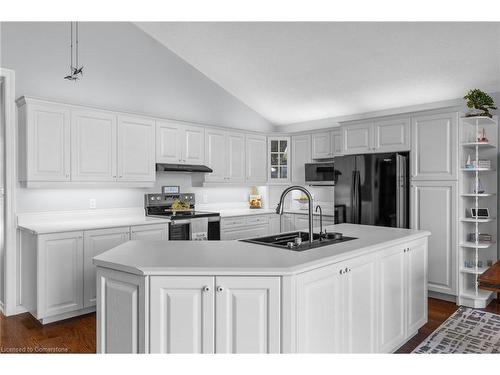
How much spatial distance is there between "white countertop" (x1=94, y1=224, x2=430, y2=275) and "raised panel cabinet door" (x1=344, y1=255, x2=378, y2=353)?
11 centimetres

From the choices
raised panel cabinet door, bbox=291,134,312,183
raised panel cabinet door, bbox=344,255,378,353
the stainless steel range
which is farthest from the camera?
raised panel cabinet door, bbox=291,134,312,183

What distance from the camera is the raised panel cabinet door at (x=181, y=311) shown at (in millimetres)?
1873

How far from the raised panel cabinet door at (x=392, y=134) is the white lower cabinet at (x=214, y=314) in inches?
123

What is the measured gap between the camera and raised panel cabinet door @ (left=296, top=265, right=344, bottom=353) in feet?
6.48

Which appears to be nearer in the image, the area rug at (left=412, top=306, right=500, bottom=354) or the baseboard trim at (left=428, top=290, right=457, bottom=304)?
the area rug at (left=412, top=306, right=500, bottom=354)

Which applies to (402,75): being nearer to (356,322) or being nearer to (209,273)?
(356,322)

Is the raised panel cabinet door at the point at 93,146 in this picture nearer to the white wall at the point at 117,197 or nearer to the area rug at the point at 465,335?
the white wall at the point at 117,197

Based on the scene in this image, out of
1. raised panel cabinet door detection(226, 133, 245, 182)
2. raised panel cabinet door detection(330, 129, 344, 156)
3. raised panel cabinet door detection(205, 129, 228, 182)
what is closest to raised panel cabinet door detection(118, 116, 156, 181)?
raised panel cabinet door detection(205, 129, 228, 182)

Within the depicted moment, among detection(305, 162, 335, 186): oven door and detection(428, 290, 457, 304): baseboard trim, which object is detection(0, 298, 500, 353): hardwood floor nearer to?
detection(428, 290, 457, 304): baseboard trim

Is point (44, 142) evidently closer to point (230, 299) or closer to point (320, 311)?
point (230, 299)

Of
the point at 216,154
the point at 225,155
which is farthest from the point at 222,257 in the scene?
the point at 225,155

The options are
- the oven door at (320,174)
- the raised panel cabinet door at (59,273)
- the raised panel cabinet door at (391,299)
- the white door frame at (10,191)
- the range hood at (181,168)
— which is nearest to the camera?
the raised panel cabinet door at (391,299)

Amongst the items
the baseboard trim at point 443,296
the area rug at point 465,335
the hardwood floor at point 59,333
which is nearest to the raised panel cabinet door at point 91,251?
the hardwood floor at point 59,333

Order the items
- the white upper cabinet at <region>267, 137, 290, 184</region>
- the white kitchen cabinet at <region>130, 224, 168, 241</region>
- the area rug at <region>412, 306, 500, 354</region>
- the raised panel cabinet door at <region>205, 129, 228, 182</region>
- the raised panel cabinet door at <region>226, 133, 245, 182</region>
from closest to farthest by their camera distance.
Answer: the area rug at <region>412, 306, 500, 354</region>
the white kitchen cabinet at <region>130, 224, 168, 241</region>
the raised panel cabinet door at <region>205, 129, 228, 182</region>
the raised panel cabinet door at <region>226, 133, 245, 182</region>
the white upper cabinet at <region>267, 137, 290, 184</region>
